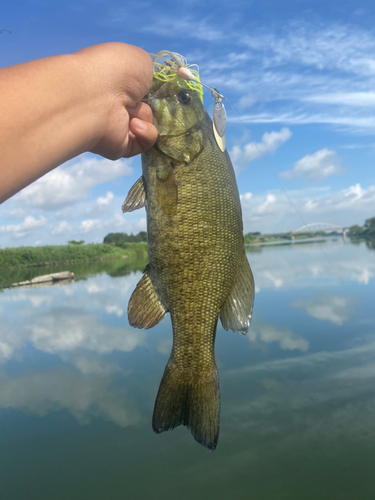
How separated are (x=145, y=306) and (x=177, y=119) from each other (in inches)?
42.6

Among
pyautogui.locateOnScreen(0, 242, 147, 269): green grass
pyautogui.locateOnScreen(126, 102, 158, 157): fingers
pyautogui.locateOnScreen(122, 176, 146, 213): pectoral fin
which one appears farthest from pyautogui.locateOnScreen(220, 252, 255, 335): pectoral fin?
pyautogui.locateOnScreen(0, 242, 147, 269): green grass

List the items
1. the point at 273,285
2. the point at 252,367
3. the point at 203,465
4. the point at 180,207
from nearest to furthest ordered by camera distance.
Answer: the point at 180,207, the point at 203,465, the point at 252,367, the point at 273,285

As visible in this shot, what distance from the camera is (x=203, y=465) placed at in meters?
5.38

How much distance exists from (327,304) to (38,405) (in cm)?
1039

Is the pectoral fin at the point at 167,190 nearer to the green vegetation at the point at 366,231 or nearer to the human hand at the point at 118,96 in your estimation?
→ the human hand at the point at 118,96

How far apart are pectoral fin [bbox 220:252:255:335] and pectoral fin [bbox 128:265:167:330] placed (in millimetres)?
368

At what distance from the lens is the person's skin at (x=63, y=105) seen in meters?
1.04

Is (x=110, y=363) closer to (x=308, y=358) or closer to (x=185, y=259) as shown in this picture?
(x=308, y=358)

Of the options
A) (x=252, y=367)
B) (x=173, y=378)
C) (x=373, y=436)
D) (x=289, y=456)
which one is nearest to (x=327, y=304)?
(x=252, y=367)

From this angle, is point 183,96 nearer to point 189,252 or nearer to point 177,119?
point 177,119

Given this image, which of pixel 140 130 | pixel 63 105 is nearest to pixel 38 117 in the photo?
pixel 63 105

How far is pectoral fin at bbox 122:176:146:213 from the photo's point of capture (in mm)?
2045

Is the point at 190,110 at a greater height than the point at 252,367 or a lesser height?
greater

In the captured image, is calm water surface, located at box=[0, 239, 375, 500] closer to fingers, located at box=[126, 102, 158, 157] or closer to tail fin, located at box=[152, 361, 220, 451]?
tail fin, located at box=[152, 361, 220, 451]
